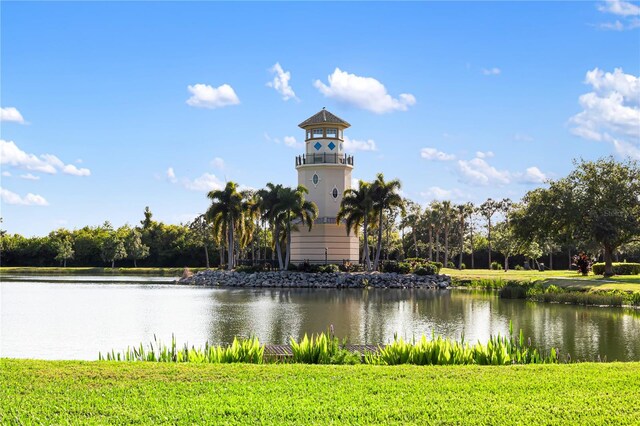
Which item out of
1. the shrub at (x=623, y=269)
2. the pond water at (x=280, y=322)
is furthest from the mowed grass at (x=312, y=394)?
the shrub at (x=623, y=269)

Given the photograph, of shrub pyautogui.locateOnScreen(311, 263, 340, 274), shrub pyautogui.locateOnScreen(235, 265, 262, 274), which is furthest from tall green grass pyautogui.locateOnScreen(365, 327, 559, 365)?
shrub pyautogui.locateOnScreen(235, 265, 262, 274)

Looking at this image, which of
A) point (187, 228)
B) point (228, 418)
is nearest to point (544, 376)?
point (228, 418)

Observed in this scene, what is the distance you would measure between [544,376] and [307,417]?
420cm

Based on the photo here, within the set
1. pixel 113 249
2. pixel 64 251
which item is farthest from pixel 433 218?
pixel 64 251

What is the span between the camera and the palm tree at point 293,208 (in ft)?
192

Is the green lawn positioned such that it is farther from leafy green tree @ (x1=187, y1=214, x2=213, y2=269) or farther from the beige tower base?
the beige tower base

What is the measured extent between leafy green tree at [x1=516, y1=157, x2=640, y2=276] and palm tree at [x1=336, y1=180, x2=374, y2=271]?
1506cm

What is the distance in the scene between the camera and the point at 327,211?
62.2 m

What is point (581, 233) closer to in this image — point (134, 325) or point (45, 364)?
point (134, 325)

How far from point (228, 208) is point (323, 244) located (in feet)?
33.6

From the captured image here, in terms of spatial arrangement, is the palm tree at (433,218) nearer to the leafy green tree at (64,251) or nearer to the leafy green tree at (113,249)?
the leafy green tree at (113,249)

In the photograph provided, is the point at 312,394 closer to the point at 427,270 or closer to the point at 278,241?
the point at 427,270

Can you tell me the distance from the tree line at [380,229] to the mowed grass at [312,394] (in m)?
36.0

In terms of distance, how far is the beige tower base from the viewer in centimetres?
6162
